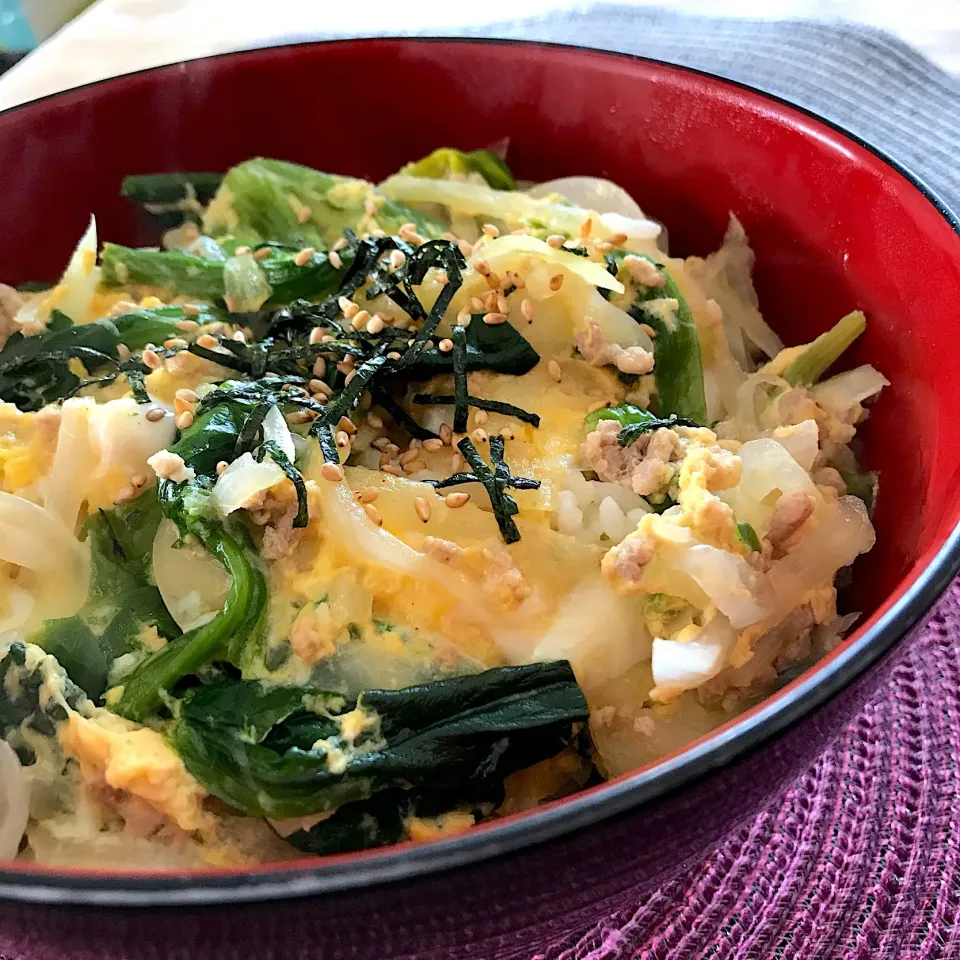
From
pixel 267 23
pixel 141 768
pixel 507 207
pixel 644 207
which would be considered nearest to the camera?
pixel 141 768

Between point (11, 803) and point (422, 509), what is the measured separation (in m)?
0.59

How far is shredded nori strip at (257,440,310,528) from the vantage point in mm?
1195

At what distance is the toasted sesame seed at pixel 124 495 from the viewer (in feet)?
4.17

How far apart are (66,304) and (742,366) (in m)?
1.19

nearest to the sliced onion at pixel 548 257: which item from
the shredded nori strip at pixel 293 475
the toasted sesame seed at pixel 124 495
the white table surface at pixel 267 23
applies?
the shredded nori strip at pixel 293 475

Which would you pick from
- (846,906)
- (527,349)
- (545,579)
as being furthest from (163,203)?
(846,906)

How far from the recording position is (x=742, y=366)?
65.7 inches

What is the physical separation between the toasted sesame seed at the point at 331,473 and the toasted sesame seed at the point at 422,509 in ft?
0.35

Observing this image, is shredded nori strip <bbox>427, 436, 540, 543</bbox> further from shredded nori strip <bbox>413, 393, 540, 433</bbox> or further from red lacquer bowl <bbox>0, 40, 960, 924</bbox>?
red lacquer bowl <bbox>0, 40, 960, 924</bbox>

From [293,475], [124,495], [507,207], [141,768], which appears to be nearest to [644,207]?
[507,207]

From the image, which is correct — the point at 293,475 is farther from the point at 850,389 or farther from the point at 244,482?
the point at 850,389

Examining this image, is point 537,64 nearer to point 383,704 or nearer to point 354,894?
point 383,704

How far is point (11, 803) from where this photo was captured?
1.10m

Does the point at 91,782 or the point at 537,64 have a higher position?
the point at 537,64
